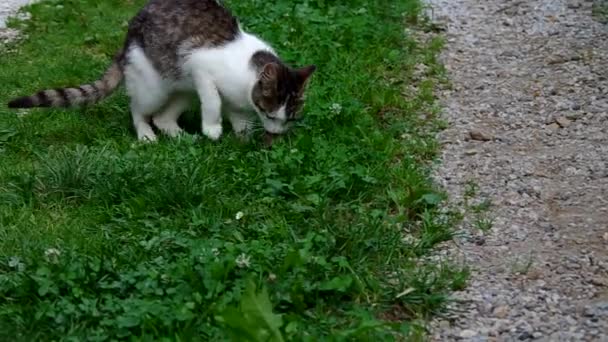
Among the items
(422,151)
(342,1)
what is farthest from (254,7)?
(422,151)

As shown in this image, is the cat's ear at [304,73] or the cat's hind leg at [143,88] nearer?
the cat's ear at [304,73]

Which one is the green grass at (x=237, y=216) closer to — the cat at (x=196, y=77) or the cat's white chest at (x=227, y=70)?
the cat at (x=196, y=77)

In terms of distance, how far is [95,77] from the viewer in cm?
730

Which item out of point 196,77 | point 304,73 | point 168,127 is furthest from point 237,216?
point 168,127

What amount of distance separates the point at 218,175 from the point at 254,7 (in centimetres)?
300

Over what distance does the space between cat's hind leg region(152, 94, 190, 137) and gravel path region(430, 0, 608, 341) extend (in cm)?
168

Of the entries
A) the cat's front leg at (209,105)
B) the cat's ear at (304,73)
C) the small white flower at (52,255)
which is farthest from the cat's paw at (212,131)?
the small white flower at (52,255)

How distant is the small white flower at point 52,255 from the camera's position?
4.58m

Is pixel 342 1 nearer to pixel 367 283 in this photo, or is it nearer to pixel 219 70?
pixel 219 70

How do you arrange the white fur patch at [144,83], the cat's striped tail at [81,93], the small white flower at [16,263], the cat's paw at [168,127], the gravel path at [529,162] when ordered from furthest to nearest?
1. the cat's paw at [168,127]
2. the white fur patch at [144,83]
3. the cat's striped tail at [81,93]
4. the small white flower at [16,263]
5. the gravel path at [529,162]

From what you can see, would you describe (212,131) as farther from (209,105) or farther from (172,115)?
(172,115)

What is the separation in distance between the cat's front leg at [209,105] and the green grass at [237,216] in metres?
0.10

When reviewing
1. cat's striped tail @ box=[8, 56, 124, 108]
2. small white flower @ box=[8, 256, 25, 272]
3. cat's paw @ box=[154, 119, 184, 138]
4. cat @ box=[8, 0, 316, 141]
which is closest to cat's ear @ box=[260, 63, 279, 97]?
cat @ box=[8, 0, 316, 141]

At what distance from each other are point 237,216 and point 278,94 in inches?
42.6
